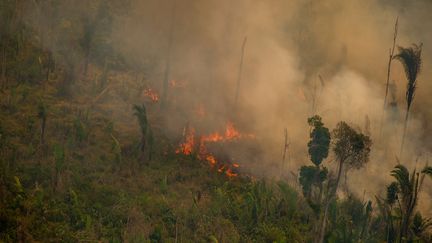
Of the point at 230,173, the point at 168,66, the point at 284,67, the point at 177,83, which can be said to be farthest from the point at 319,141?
the point at 168,66

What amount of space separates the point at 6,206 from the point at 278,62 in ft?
88.6

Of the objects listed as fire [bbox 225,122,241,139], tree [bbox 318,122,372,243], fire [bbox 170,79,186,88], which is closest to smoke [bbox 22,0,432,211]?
fire [bbox 170,79,186,88]

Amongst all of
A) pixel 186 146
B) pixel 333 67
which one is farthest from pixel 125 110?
pixel 333 67

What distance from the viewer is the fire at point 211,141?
26.3 metres

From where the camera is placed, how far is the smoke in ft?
→ 98.8

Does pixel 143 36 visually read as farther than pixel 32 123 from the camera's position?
Yes

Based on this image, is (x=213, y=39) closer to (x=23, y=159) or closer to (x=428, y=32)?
(x=428, y=32)

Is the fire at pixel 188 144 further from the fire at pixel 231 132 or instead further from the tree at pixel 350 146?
the tree at pixel 350 146

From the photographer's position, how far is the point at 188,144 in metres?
27.7

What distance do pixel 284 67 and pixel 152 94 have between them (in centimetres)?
1182

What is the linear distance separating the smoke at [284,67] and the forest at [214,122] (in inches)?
5.6

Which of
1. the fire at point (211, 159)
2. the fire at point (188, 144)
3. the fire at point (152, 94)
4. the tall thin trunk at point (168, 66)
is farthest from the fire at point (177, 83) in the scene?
the fire at point (211, 159)

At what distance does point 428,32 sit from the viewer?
39.1m

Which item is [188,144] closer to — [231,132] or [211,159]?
[211,159]
